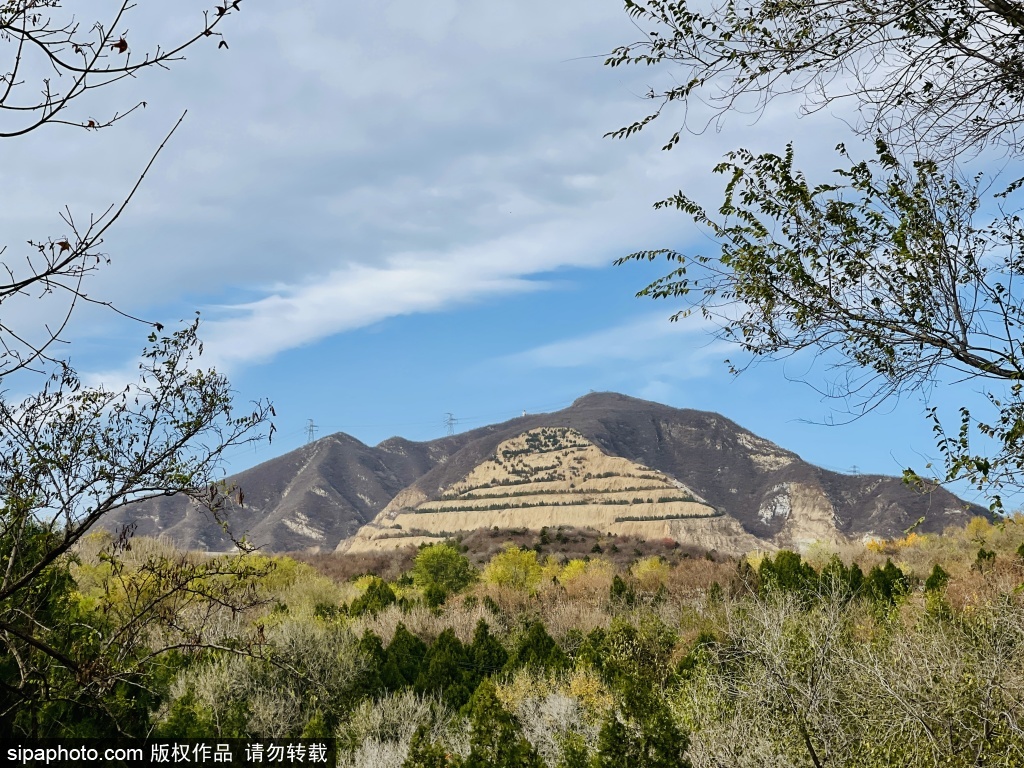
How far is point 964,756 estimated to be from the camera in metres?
7.50

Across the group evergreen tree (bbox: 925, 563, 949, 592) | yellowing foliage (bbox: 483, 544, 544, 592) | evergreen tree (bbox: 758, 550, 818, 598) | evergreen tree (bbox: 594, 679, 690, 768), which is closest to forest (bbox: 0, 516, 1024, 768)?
evergreen tree (bbox: 594, 679, 690, 768)

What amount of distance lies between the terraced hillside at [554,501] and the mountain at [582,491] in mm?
249

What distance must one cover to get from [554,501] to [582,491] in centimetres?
477

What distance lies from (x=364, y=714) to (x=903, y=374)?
42.3 feet

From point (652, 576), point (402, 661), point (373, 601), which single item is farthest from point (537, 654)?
point (652, 576)

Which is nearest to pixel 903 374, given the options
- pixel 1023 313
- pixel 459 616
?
pixel 1023 313

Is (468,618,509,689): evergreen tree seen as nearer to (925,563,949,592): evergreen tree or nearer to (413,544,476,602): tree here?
(925,563,949,592): evergreen tree

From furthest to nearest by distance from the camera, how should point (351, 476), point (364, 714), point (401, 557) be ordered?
point (351, 476)
point (401, 557)
point (364, 714)

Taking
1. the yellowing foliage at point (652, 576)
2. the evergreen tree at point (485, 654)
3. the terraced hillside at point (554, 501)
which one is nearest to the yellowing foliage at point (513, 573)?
the yellowing foliage at point (652, 576)

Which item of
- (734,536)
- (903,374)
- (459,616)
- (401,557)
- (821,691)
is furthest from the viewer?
(734,536)

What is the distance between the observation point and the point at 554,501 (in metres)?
101

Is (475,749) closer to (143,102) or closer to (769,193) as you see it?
(769,193)

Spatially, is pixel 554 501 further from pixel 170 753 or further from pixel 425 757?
pixel 170 753

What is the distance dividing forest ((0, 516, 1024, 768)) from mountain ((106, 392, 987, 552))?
4778 centimetres
